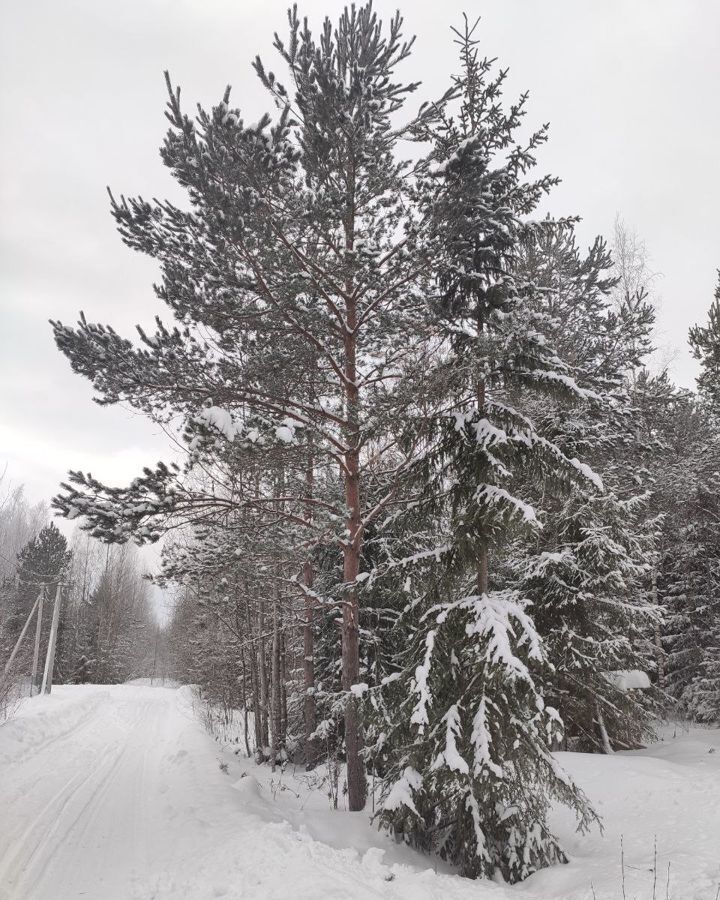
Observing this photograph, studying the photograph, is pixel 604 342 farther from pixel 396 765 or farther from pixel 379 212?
pixel 396 765

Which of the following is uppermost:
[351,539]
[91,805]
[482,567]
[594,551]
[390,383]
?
[390,383]

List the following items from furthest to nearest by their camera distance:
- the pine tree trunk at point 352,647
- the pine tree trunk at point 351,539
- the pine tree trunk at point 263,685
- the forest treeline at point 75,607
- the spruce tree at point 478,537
Answer: the forest treeline at point 75,607, the pine tree trunk at point 263,685, the pine tree trunk at point 352,647, the pine tree trunk at point 351,539, the spruce tree at point 478,537

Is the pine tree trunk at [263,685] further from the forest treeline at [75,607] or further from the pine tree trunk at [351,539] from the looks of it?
the forest treeline at [75,607]

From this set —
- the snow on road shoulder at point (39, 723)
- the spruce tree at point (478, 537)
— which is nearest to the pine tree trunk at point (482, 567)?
the spruce tree at point (478, 537)

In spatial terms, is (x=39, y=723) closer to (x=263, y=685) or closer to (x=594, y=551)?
(x=263, y=685)

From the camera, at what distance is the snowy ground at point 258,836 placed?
5.04m

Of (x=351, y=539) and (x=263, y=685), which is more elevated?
(x=351, y=539)

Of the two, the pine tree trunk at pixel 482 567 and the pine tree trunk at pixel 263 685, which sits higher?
the pine tree trunk at pixel 482 567

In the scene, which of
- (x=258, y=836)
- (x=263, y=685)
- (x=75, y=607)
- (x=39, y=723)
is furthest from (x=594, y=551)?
(x=75, y=607)

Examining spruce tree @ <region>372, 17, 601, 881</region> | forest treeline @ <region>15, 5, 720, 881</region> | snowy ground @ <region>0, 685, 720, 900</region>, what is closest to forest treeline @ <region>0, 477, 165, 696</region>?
snowy ground @ <region>0, 685, 720, 900</region>

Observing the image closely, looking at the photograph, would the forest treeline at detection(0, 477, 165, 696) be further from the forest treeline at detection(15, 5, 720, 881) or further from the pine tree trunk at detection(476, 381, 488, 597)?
the pine tree trunk at detection(476, 381, 488, 597)

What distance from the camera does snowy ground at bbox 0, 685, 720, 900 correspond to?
504cm

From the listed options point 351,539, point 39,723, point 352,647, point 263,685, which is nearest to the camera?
point 352,647

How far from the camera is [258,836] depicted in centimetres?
612
